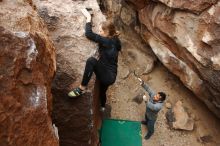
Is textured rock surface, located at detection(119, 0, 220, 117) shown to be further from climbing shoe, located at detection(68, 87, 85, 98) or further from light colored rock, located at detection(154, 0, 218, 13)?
climbing shoe, located at detection(68, 87, 85, 98)

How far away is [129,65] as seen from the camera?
396 inches

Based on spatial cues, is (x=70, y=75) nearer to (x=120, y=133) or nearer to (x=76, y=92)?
(x=76, y=92)

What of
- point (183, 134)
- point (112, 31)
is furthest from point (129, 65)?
point (112, 31)

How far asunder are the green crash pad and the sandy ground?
0.20 m

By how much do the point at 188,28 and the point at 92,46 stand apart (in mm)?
2362

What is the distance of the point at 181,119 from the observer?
351 inches

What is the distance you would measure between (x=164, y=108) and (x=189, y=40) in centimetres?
220

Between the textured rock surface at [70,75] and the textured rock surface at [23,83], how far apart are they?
1783mm

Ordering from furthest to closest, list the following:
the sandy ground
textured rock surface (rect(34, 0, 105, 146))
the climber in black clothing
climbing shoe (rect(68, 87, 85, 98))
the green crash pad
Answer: the sandy ground, the green crash pad, textured rock surface (rect(34, 0, 105, 146)), climbing shoe (rect(68, 87, 85, 98)), the climber in black clothing

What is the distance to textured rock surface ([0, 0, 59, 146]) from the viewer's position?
3811mm

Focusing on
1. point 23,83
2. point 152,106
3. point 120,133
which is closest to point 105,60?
point 152,106

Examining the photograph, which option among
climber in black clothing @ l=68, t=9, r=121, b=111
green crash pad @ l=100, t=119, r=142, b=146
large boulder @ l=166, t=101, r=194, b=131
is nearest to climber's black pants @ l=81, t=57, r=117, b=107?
climber in black clothing @ l=68, t=9, r=121, b=111

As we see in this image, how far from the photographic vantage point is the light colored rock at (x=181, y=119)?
348 inches

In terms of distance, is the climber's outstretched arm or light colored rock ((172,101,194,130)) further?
light colored rock ((172,101,194,130))
